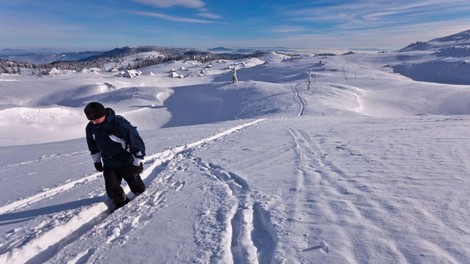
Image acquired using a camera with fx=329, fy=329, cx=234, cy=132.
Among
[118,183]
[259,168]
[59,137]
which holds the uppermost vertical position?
[118,183]

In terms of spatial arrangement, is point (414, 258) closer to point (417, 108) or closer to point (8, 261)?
point (8, 261)

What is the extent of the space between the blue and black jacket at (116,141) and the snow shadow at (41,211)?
708 millimetres

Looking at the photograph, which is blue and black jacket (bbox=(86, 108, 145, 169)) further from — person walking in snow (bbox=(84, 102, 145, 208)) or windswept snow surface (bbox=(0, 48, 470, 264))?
windswept snow surface (bbox=(0, 48, 470, 264))

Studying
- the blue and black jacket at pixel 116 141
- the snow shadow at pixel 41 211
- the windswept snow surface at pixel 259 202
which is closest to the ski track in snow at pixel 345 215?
the windswept snow surface at pixel 259 202

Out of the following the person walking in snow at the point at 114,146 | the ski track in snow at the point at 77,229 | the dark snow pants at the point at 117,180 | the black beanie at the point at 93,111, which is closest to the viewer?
the ski track in snow at the point at 77,229

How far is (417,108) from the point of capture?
103 feet

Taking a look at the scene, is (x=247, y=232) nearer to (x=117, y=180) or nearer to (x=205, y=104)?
(x=117, y=180)

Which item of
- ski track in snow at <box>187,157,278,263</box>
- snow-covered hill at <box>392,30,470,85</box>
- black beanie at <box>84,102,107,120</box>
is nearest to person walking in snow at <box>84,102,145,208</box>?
black beanie at <box>84,102,107,120</box>

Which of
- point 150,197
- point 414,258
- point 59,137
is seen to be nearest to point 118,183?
point 150,197

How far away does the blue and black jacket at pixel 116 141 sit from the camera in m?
4.68

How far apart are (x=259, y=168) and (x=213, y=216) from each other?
2.52m

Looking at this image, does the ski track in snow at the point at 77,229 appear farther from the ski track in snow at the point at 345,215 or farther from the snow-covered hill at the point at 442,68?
the snow-covered hill at the point at 442,68

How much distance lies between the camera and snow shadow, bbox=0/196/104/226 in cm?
471


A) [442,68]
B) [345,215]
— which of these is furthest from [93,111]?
[442,68]
